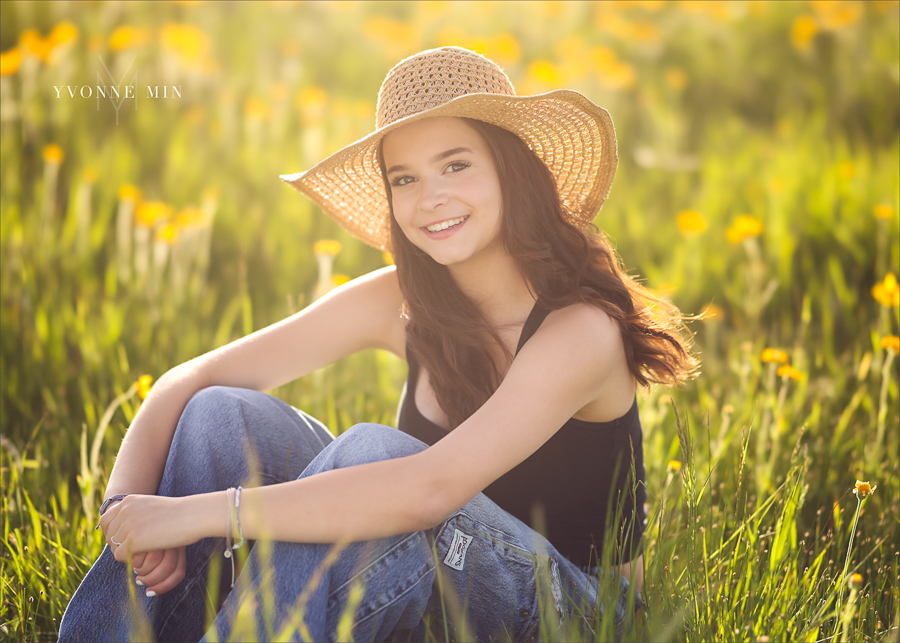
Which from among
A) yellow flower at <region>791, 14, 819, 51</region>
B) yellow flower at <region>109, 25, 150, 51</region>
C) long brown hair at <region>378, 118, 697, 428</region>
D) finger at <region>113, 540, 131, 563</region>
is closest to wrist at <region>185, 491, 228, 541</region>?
finger at <region>113, 540, 131, 563</region>

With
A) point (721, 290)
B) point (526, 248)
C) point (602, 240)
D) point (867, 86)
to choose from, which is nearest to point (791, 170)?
point (721, 290)

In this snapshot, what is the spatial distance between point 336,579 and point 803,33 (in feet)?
16.4

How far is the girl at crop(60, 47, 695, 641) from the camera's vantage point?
54.4 inches

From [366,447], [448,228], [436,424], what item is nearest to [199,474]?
[366,447]

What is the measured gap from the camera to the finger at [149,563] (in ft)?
4.74

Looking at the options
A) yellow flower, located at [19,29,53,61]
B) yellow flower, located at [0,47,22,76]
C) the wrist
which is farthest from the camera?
yellow flower, located at [19,29,53,61]

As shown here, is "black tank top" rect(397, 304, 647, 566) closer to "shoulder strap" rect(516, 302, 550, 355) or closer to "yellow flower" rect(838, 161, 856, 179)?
"shoulder strap" rect(516, 302, 550, 355)

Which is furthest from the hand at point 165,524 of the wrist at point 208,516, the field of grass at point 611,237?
the field of grass at point 611,237

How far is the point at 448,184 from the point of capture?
169cm

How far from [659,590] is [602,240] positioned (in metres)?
0.83

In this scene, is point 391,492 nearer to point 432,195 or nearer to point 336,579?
point 336,579

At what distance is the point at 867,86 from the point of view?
4.69m

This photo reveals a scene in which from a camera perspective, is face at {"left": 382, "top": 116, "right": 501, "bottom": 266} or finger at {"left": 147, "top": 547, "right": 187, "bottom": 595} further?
face at {"left": 382, "top": 116, "right": 501, "bottom": 266}

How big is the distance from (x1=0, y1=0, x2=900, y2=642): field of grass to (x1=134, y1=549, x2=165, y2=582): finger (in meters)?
0.32
